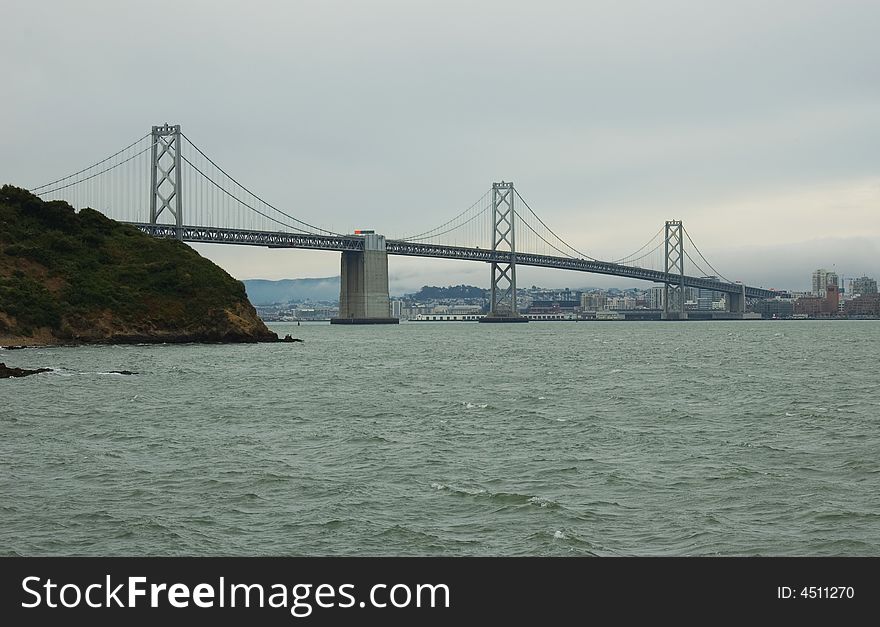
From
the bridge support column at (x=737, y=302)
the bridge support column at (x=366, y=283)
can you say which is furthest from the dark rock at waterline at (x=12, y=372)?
the bridge support column at (x=737, y=302)

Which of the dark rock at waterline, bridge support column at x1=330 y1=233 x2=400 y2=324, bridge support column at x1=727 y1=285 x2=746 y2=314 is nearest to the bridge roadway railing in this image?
bridge support column at x1=330 y1=233 x2=400 y2=324

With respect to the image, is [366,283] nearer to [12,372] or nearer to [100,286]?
[100,286]

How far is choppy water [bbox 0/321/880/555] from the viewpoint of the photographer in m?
11.6

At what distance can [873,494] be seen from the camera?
13.9 metres

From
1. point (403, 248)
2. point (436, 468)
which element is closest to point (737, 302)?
point (403, 248)

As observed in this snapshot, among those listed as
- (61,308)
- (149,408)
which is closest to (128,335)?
(61,308)

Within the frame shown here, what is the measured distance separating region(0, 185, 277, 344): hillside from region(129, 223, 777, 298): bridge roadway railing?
18.2 meters

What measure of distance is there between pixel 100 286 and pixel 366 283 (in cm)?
5673

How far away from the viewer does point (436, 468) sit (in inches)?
637

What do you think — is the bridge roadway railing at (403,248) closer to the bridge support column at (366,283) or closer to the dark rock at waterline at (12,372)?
the bridge support column at (366,283)

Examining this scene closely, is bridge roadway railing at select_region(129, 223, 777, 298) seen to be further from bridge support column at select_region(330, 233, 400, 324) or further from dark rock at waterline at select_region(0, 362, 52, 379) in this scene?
dark rock at waterline at select_region(0, 362, 52, 379)
